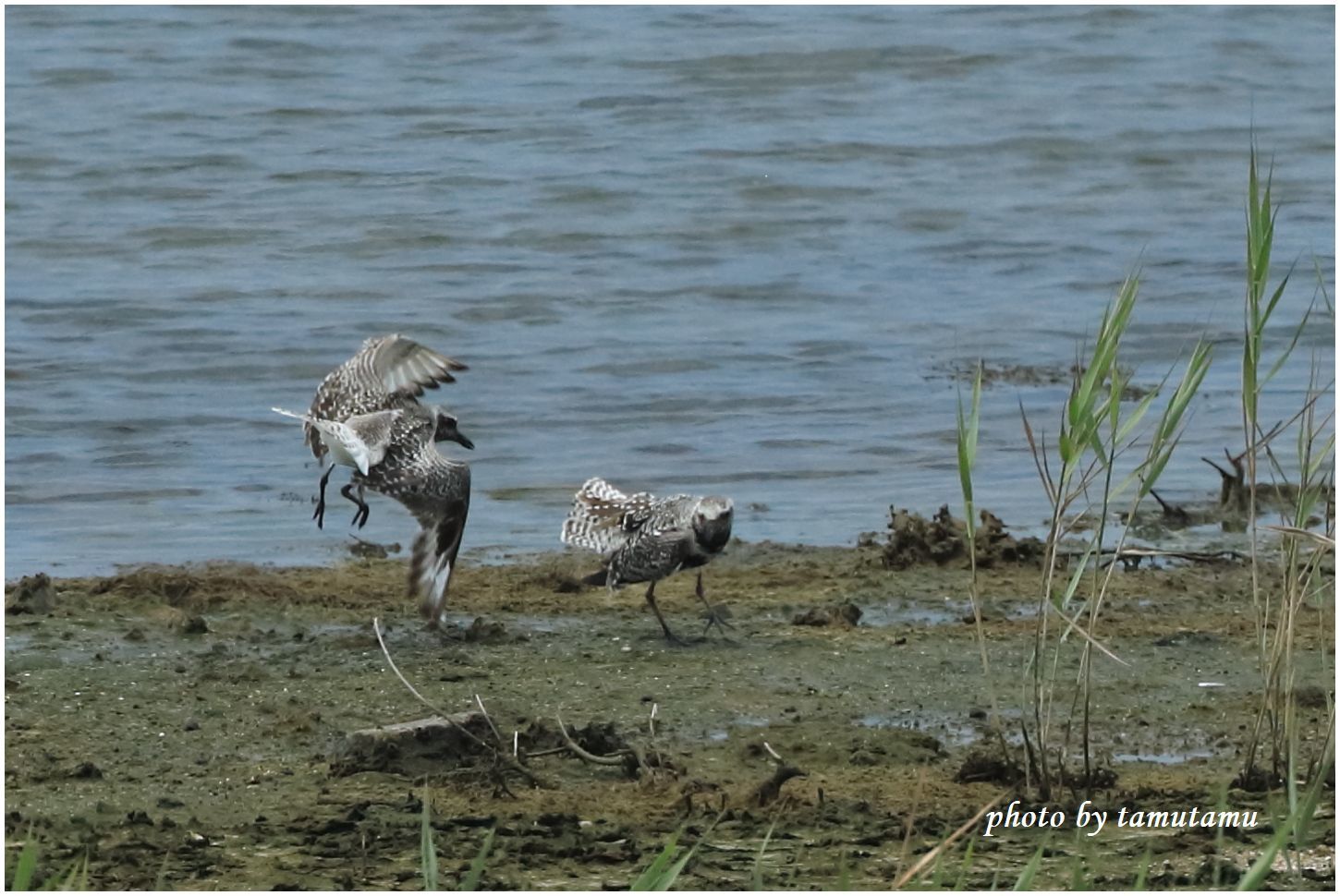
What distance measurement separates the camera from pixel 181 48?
19.6 metres

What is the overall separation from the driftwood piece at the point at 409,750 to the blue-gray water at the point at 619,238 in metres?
3.19

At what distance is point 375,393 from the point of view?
809 cm

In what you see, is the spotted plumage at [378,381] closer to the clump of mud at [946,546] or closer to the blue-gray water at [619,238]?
the blue-gray water at [619,238]

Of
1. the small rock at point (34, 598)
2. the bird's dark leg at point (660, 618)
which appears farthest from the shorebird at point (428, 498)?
the small rock at point (34, 598)

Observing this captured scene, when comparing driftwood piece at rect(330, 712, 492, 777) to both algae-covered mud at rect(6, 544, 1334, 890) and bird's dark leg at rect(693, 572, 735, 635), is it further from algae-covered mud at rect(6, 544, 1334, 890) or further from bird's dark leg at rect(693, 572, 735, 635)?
bird's dark leg at rect(693, 572, 735, 635)

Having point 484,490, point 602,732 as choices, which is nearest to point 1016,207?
point 484,490

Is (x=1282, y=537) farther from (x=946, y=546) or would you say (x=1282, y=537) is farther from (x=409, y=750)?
(x=946, y=546)

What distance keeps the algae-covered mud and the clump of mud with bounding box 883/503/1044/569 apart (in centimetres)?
7

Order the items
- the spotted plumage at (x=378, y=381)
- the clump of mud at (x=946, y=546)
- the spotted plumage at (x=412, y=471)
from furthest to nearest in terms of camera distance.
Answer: the clump of mud at (x=946, y=546) → the spotted plumage at (x=378, y=381) → the spotted plumage at (x=412, y=471)

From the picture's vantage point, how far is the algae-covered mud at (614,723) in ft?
16.6

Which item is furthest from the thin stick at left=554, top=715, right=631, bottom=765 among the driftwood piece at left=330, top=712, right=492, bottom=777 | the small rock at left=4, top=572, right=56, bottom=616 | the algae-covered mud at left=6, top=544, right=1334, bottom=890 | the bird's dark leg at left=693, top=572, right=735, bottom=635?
the small rock at left=4, top=572, right=56, bottom=616

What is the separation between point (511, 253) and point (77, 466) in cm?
481

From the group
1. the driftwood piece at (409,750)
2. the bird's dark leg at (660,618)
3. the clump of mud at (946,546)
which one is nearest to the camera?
the driftwood piece at (409,750)

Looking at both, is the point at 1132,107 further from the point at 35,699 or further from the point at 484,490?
the point at 35,699
